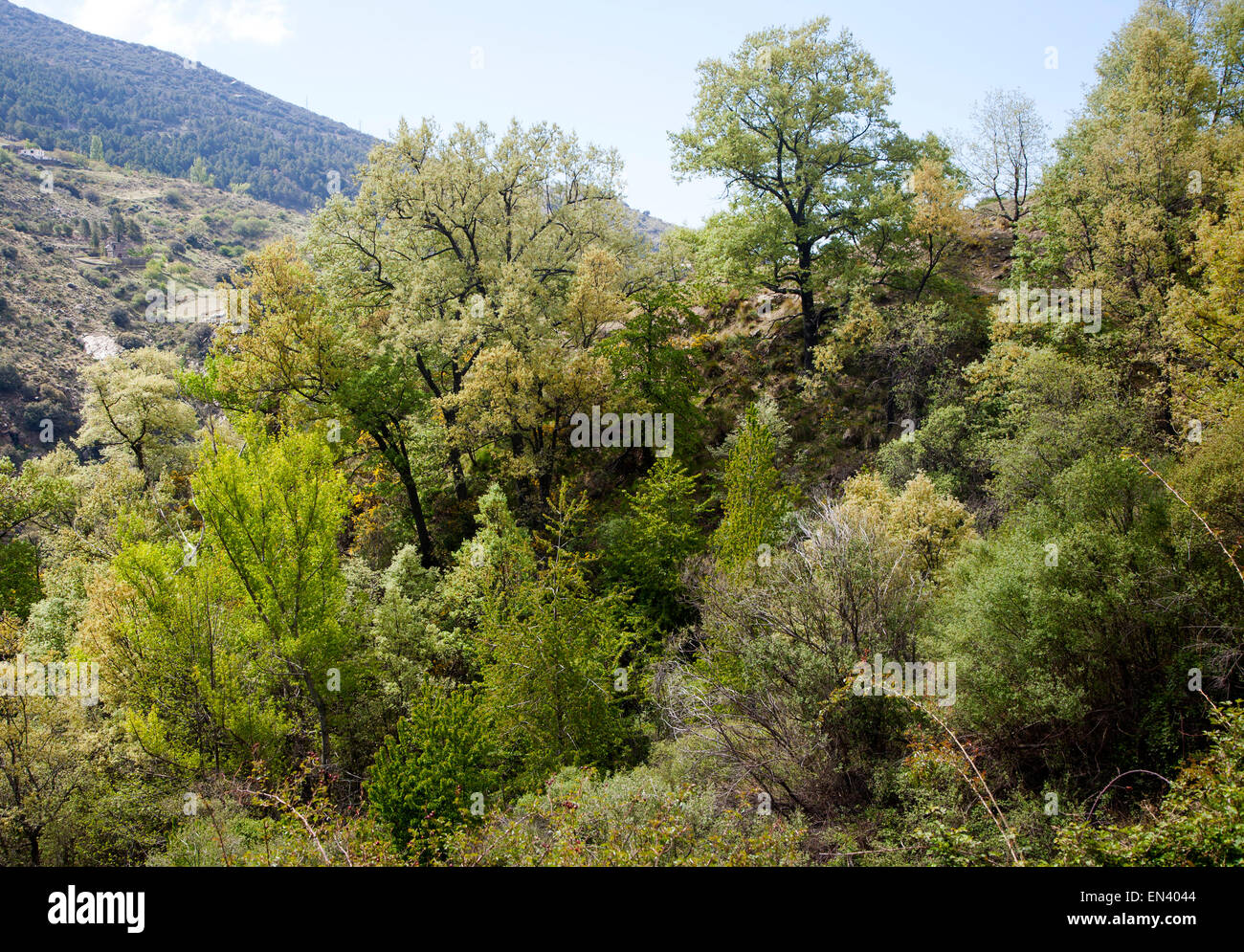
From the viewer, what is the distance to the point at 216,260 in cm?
11500

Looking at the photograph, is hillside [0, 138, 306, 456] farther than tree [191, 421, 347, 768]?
Yes

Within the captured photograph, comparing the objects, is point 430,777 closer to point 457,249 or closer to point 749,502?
point 749,502

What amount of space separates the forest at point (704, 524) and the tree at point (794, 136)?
0.65 feet

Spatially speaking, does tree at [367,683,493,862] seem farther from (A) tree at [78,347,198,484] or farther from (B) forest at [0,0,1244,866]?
(A) tree at [78,347,198,484]

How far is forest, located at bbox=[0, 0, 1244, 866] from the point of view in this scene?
436 inches

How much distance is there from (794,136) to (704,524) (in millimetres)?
17089

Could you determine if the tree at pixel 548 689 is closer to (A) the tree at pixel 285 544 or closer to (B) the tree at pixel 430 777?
(B) the tree at pixel 430 777

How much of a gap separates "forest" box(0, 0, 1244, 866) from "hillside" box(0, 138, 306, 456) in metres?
51.9

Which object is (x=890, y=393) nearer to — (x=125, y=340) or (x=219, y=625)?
(x=219, y=625)

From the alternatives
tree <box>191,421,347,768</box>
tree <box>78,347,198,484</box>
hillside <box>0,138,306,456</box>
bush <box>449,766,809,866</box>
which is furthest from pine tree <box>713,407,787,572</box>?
hillside <box>0,138,306,456</box>

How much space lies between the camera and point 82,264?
296ft

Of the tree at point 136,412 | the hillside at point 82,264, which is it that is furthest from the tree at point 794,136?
the hillside at point 82,264

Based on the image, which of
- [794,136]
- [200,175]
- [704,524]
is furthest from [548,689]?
[200,175]
